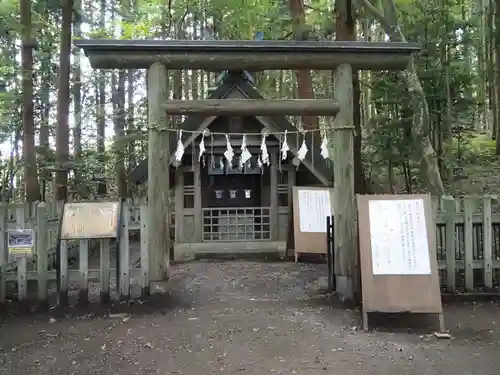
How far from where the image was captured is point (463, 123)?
51.4 feet

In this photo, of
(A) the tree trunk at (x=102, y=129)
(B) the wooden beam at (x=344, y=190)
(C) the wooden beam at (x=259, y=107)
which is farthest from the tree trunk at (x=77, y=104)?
(B) the wooden beam at (x=344, y=190)

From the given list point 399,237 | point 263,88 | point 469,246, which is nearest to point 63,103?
point 399,237

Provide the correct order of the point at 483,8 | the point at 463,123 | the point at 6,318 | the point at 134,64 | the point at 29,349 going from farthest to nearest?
the point at 483,8
the point at 463,123
the point at 134,64
the point at 6,318
the point at 29,349

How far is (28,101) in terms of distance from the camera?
1033cm

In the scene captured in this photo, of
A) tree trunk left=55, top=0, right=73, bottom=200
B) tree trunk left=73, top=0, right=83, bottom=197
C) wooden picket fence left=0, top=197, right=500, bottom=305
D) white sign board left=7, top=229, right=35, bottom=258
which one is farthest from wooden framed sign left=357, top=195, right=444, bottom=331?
tree trunk left=73, top=0, right=83, bottom=197

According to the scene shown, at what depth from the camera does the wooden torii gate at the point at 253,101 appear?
21.9 ft

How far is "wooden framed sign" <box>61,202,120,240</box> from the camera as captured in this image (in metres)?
6.30

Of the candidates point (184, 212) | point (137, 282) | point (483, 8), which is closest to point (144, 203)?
point (137, 282)

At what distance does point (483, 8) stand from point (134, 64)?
19.5m

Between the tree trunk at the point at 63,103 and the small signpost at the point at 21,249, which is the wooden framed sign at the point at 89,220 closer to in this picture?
the small signpost at the point at 21,249

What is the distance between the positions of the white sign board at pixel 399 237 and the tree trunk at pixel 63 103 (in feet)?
27.0

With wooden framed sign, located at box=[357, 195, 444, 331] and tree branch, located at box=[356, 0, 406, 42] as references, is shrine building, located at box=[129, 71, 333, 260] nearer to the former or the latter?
tree branch, located at box=[356, 0, 406, 42]

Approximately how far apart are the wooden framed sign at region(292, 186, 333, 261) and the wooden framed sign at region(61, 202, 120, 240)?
5106mm

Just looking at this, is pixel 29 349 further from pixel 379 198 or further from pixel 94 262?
pixel 94 262
